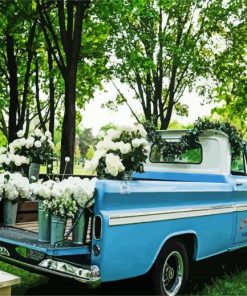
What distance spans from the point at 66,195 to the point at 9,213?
115 cm

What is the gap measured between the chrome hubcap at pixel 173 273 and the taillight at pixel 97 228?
3.91 feet

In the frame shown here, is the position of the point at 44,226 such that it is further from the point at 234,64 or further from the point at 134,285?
the point at 234,64

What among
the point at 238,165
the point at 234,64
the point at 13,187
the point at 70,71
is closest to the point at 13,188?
the point at 13,187

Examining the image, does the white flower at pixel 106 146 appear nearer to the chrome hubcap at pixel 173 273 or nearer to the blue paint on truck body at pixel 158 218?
the blue paint on truck body at pixel 158 218

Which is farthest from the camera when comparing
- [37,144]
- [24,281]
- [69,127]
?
[69,127]

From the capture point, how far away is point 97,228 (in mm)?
4242

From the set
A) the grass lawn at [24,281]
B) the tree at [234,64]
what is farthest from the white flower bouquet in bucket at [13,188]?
the tree at [234,64]

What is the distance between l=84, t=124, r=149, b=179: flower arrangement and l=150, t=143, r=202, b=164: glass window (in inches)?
71.4

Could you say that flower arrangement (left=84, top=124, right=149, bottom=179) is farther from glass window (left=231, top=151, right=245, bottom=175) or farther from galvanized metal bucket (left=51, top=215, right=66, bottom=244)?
glass window (left=231, top=151, right=245, bottom=175)

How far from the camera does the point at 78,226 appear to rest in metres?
4.39

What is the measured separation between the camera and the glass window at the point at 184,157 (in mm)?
6785

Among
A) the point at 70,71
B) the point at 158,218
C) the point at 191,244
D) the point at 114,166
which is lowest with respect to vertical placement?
the point at 191,244

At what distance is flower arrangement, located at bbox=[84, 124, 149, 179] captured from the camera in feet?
15.2

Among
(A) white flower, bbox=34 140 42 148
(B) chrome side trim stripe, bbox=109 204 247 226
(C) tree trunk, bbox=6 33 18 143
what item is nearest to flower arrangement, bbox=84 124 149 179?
(B) chrome side trim stripe, bbox=109 204 247 226
